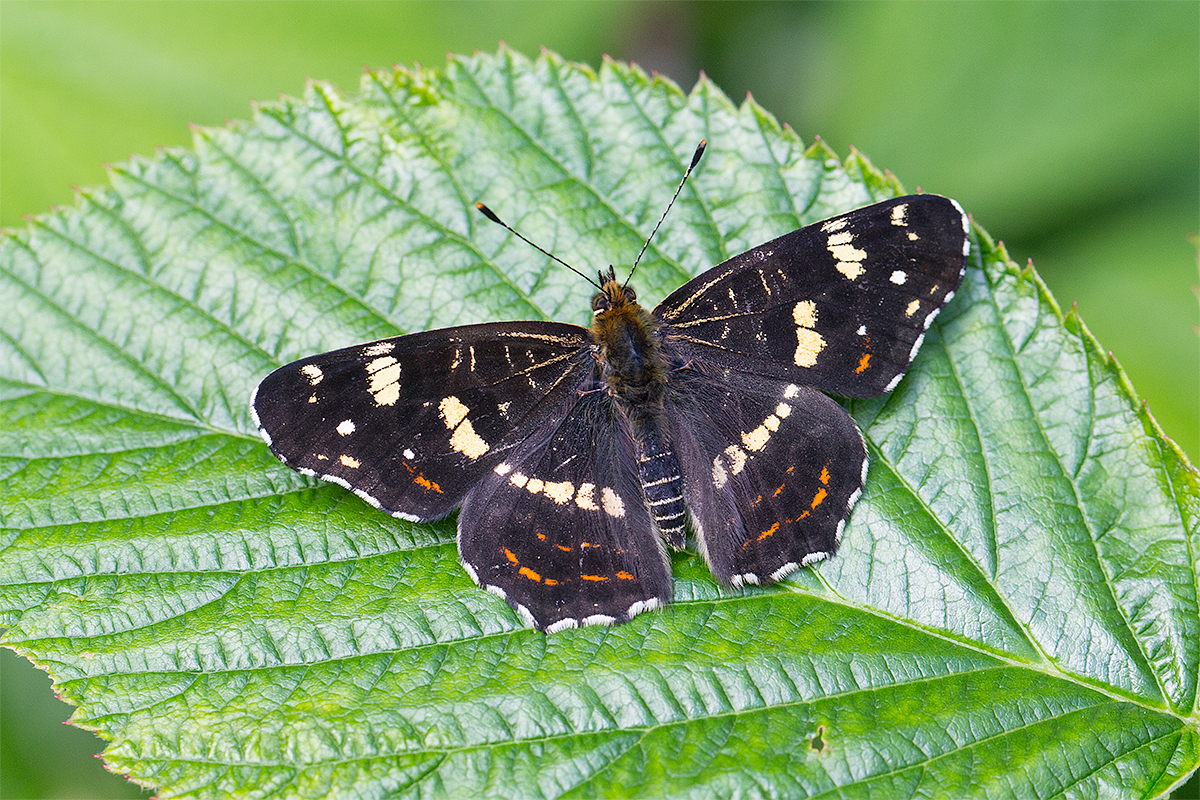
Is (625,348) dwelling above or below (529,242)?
below

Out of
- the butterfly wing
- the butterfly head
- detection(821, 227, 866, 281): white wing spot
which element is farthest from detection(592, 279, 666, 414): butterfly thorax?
detection(821, 227, 866, 281): white wing spot

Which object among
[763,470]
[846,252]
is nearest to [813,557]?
[763,470]

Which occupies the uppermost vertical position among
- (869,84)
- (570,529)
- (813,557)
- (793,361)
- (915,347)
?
(869,84)

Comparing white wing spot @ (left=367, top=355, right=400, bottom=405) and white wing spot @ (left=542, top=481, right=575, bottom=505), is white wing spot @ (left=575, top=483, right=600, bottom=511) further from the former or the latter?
white wing spot @ (left=367, top=355, right=400, bottom=405)

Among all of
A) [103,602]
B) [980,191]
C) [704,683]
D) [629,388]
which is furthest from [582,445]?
[980,191]

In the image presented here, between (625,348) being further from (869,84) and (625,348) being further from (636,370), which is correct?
(869,84)

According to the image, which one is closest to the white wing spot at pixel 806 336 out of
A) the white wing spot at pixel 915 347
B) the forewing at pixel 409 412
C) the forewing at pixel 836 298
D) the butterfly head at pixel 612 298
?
the forewing at pixel 836 298

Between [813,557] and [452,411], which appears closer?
[813,557]
